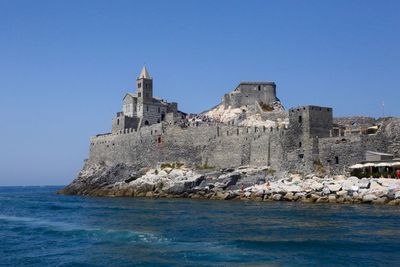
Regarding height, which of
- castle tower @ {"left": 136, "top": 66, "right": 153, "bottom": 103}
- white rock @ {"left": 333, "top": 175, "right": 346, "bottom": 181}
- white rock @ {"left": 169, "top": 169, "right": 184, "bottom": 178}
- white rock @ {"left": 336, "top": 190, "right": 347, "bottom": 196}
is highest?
castle tower @ {"left": 136, "top": 66, "right": 153, "bottom": 103}

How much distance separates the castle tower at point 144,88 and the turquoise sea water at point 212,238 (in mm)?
39450

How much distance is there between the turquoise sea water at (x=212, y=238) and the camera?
17.0m

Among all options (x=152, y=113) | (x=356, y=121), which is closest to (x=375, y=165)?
(x=356, y=121)

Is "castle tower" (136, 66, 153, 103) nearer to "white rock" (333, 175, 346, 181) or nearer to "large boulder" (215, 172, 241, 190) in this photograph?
"large boulder" (215, 172, 241, 190)

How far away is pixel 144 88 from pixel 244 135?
2575 cm

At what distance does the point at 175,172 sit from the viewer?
53.1m

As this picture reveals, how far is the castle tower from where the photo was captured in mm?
70531

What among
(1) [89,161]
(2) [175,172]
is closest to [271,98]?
(2) [175,172]

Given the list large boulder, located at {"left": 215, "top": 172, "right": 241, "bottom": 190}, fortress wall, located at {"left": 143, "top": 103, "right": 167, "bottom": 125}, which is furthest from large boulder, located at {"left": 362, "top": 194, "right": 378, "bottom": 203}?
fortress wall, located at {"left": 143, "top": 103, "right": 167, "bottom": 125}

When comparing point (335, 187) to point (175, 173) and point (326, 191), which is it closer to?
point (326, 191)

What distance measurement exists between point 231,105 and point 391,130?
2629cm

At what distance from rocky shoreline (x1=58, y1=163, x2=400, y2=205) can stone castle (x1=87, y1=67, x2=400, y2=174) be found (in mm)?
1498

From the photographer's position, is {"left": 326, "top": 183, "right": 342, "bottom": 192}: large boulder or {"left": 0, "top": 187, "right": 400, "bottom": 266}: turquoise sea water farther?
{"left": 326, "top": 183, "right": 342, "bottom": 192}: large boulder

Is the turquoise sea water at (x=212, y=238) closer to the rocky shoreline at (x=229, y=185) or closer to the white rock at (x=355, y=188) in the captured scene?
the white rock at (x=355, y=188)
